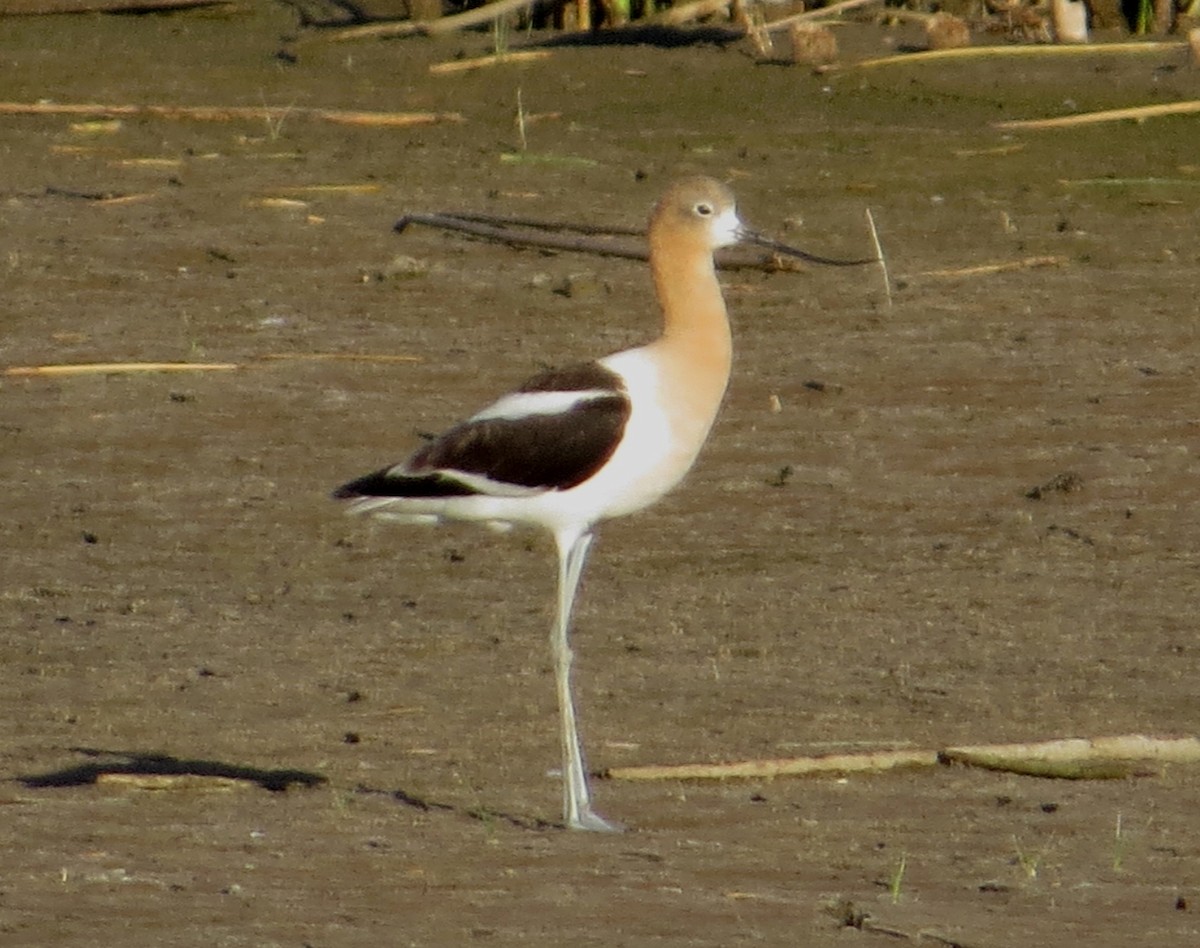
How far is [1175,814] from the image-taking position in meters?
5.55

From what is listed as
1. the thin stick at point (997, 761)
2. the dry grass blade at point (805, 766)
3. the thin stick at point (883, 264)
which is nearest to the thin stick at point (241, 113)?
the thin stick at point (883, 264)

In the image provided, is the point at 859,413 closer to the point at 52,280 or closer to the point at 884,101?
the point at 52,280

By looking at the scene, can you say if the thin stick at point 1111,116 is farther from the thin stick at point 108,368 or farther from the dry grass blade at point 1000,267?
the thin stick at point 108,368

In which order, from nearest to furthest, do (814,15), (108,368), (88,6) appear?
(108,368) < (814,15) < (88,6)

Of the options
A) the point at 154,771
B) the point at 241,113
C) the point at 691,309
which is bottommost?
the point at 154,771

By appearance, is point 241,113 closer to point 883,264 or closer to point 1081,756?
point 883,264

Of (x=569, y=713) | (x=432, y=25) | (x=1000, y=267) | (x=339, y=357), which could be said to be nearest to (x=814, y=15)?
(x=432, y=25)

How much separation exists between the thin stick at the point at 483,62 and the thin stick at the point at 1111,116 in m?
2.71

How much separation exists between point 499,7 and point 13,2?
135 inches

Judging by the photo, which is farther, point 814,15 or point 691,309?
point 814,15

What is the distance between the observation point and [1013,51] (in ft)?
46.6

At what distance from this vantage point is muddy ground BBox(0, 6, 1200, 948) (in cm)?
513

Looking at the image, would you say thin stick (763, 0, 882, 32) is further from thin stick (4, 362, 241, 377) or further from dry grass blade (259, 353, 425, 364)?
thin stick (4, 362, 241, 377)

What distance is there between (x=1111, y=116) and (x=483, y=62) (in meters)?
3.41
